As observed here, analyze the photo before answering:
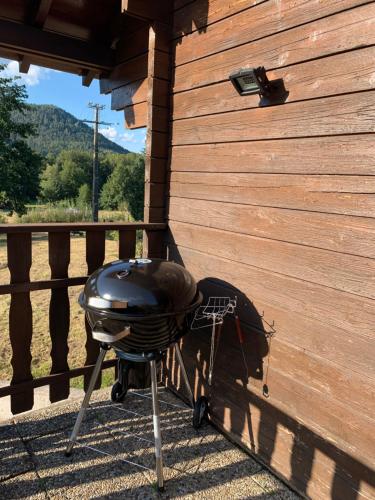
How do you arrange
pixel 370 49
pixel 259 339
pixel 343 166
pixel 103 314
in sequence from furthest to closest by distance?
1. pixel 259 339
2. pixel 103 314
3. pixel 343 166
4. pixel 370 49

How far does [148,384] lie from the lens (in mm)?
2170

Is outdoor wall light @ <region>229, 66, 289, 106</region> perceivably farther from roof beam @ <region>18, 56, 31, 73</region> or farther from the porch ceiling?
roof beam @ <region>18, 56, 31, 73</region>

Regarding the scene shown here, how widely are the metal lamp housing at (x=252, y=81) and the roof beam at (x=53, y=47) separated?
1.83 metres

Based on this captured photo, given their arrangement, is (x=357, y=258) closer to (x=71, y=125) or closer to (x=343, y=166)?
(x=343, y=166)

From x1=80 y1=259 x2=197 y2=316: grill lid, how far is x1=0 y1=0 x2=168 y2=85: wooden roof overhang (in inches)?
67.5

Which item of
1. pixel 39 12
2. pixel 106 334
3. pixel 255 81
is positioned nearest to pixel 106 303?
pixel 106 334

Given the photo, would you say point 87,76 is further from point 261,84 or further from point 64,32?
point 261,84

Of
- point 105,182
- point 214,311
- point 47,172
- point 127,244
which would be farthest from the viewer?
point 105,182

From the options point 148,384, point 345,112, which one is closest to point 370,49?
point 345,112

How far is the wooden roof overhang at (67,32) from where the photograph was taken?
2.84 m

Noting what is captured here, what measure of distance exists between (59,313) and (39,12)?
7.19ft

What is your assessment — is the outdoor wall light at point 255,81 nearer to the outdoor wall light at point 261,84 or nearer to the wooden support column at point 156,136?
the outdoor wall light at point 261,84

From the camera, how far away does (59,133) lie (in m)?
83.8

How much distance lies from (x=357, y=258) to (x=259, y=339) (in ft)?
2.42
